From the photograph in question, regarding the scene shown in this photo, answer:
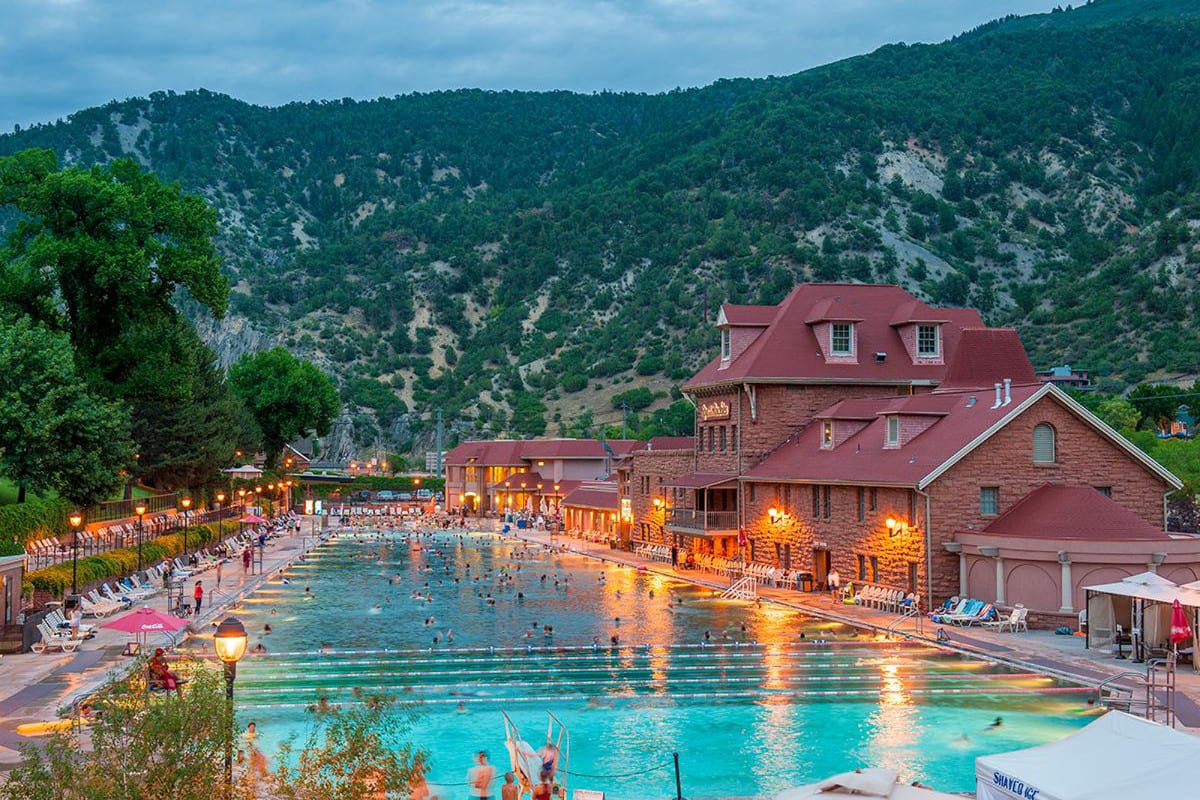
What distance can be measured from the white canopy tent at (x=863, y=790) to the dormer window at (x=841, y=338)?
4462 centimetres

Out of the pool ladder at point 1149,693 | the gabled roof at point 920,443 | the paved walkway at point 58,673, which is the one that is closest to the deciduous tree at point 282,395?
the paved walkway at point 58,673

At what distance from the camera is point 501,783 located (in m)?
23.2

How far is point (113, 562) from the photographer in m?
48.5

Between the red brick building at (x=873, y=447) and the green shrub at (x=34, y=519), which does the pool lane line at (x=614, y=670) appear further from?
the green shrub at (x=34, y=519)

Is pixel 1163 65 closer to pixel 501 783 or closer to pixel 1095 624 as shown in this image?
pixel 1095 624

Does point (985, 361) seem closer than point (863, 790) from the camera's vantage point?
No

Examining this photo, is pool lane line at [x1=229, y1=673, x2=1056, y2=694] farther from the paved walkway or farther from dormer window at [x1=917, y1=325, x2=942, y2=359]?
dormer window at [x1=917, y1=325, x2=942, y2=359]

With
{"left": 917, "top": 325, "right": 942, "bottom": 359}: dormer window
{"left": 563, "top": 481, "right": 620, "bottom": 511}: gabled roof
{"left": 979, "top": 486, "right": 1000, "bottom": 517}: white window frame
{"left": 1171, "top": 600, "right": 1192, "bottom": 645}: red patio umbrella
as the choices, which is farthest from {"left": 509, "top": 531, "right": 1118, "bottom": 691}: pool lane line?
{"left": 563, "top": 481, "right": 620, "bottom": 511}: gabled roof

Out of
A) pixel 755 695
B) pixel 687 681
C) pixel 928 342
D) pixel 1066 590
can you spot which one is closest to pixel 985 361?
pixel 928 342

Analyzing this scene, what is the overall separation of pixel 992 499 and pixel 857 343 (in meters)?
15.8

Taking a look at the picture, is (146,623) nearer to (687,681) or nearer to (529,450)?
(687,681)

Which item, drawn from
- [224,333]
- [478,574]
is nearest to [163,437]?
[478,574]

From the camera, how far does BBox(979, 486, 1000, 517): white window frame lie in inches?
1694

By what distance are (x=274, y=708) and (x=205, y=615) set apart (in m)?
17.0
